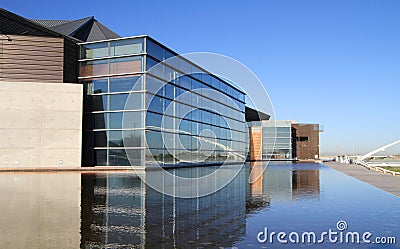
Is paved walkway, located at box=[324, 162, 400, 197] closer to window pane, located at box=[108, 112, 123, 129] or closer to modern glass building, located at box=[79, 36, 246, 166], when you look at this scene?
modern glass building, located at box=[79, 36, 246, 166]

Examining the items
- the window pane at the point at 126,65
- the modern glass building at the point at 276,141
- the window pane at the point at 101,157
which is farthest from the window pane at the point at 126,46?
the modern glass building at the point at 276,141

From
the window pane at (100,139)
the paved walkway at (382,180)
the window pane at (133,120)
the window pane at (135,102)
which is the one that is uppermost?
the window pane at (135,102)

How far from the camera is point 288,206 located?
510 inches

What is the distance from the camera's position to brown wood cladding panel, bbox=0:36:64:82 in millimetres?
36094

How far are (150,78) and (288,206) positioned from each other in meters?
25.5

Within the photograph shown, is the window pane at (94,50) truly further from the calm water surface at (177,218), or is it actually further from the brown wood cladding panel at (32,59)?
the calm water surface at (177,218)

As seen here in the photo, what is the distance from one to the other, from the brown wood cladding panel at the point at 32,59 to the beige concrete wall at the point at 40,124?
59.5 inches

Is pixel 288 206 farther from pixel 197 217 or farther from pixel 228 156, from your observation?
pixel 228 156

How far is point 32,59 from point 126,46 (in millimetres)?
8831

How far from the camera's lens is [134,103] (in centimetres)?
3584

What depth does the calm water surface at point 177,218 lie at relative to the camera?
787cm

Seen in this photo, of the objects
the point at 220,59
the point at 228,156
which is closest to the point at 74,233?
the point at 220,59

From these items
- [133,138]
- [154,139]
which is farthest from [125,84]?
[154,139]

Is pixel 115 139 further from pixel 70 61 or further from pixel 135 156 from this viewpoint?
pixel 70 61
